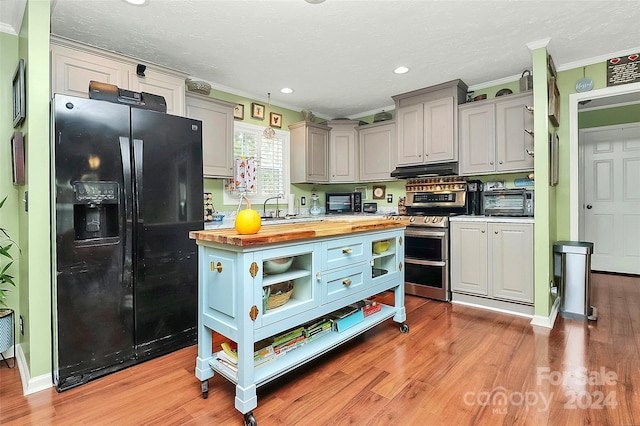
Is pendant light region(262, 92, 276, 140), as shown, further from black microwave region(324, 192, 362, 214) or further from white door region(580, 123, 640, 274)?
white door region(580, 123, 640, 274)

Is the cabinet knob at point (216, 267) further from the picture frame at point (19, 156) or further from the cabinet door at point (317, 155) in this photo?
the cabinet door at point (317, 155)

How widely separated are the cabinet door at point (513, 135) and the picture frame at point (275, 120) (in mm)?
2776

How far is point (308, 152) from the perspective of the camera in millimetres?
4734

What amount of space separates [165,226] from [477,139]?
336cm

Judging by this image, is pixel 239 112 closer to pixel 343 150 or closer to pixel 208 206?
pixel 208 206

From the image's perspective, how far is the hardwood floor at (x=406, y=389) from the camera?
5.74 ft

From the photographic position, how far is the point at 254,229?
1783mm

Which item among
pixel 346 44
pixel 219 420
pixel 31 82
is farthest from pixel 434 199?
pixel 31 82

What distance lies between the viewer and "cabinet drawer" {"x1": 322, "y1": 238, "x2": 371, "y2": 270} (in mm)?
2141

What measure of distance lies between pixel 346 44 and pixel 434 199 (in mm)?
2099

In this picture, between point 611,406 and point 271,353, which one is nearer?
point 611,406

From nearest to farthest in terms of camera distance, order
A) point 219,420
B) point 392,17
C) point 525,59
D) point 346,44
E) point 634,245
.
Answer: point 219,420, point 392,17, point 346,44, point 525,59, point 634,245

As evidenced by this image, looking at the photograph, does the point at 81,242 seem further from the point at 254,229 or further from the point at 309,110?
the point at 309,110

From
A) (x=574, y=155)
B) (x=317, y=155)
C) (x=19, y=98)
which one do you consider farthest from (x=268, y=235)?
(x=574, y=155)
